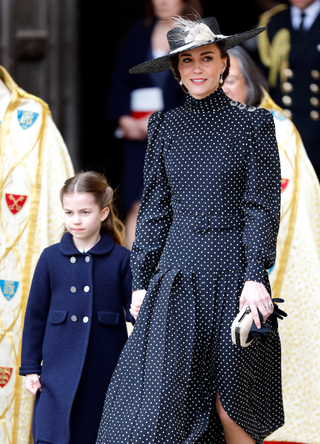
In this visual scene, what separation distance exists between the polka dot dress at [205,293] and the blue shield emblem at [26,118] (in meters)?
0.88

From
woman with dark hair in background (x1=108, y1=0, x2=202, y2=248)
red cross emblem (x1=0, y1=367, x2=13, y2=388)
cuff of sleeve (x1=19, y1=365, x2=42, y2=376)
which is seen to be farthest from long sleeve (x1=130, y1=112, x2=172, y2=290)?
woman with dark hair in background (x1=108, y1=0, x2=202, y2=248)

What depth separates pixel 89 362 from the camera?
2.77 metres

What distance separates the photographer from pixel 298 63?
4.37 m

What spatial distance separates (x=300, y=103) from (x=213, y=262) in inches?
82.8

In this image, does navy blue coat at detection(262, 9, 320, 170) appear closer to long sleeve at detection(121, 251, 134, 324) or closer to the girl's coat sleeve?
long sleeve at detection(121, 251, 134, 324)

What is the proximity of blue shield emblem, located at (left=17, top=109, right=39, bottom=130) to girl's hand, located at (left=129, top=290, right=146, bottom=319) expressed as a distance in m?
1.04

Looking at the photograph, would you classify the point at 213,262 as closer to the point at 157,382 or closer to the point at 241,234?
the point at 241,234

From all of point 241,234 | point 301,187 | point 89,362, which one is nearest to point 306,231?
point 301,187

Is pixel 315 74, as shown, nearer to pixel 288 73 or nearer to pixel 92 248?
pixel 288 73

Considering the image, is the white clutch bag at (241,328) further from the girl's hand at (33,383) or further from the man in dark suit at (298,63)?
the man in dark suit at (298,63)

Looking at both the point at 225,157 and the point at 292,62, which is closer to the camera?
the point at 225,157

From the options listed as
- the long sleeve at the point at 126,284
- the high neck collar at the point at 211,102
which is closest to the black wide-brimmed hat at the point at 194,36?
the high neck collar at the point at 211,102

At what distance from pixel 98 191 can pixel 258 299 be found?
798 millimetres

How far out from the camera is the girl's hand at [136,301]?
8.73 ft
